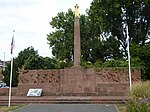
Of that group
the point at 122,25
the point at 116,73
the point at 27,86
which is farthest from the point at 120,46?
the point at 27,86

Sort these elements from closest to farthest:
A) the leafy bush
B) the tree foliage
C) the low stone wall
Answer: the leafy bush, the low stone wall, the tree foliage

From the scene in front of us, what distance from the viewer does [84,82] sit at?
79.0ft

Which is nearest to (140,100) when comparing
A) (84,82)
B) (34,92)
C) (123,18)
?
(84,82)

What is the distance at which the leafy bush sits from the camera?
9477 mm

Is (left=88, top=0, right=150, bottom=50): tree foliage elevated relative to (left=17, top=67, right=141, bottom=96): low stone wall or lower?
elevated

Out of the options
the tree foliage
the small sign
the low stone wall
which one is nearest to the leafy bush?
the low stone wall

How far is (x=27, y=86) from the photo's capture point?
82.7ft

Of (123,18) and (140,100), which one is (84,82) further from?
(123,18)

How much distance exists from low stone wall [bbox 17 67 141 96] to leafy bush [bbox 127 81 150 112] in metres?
11.7

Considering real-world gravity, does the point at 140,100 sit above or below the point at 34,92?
above

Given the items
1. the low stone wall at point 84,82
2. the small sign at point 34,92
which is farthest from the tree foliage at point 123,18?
the small sign at point 34,92

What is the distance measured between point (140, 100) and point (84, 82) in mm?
13982

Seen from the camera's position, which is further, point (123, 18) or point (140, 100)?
point (123, 18)

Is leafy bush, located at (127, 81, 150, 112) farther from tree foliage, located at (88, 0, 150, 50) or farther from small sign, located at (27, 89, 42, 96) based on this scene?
tree foliage, located at (88, 0, 150, 50)
